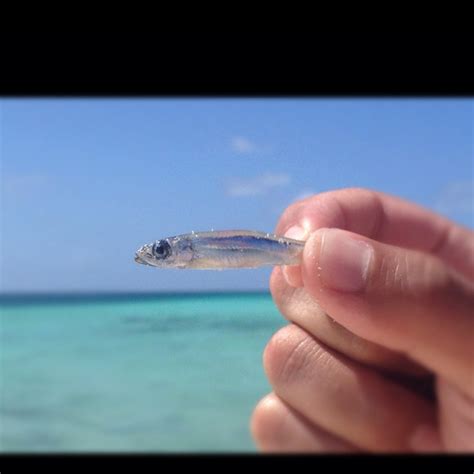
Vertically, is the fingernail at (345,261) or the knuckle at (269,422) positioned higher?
the fingernail at (345,261)

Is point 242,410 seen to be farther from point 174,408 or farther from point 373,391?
point 373,391

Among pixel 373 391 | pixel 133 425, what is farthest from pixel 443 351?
pixel 133 425

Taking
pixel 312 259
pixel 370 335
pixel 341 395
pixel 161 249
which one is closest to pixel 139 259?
pixel 161 249

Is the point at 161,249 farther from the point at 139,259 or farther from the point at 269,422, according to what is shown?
the point at 269,422

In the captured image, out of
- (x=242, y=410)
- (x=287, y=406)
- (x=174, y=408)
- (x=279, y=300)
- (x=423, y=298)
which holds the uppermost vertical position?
(x=423, y=298)

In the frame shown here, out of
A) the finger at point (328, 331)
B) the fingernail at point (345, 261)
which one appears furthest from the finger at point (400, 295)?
the finger at point (328, 331)

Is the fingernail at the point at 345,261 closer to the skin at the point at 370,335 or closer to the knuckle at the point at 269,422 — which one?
the skin at the point at 370,335
